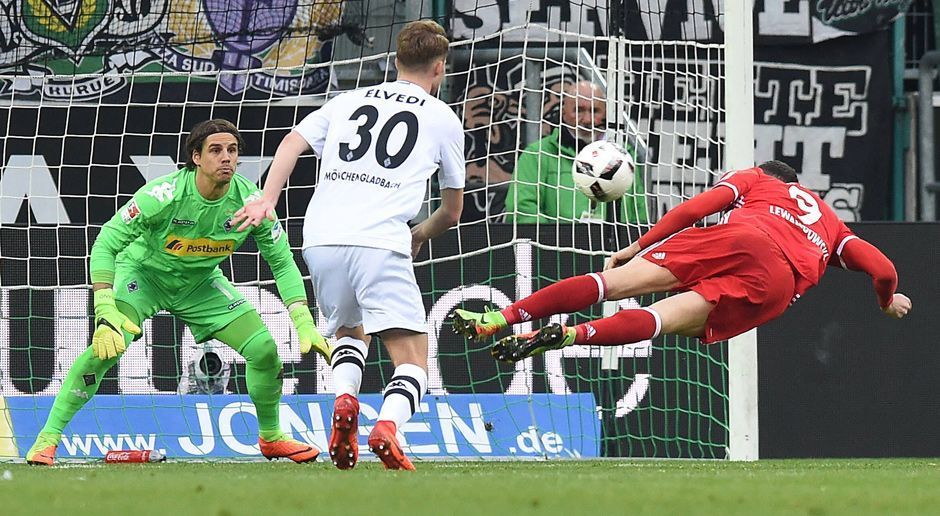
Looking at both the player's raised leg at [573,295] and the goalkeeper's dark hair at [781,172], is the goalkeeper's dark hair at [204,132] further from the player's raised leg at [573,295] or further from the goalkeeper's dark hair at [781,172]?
the goalkeeper's dark hair at [781,172]

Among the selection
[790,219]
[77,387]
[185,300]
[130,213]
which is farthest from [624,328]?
[77,387]

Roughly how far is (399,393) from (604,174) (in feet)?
6.25

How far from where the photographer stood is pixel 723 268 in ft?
22.3

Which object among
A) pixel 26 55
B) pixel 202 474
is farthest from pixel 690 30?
pixel 202 474

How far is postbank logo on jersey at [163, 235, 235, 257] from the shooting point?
7129mm

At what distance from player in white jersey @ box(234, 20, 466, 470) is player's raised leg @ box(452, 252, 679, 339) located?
0.32 meters

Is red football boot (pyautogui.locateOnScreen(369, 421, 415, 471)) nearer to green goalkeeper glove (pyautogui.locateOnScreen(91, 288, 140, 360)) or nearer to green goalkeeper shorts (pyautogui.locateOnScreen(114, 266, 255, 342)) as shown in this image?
green goalkeeper glove (pyautogui.locateOnScreen(91, 288, 140, 360))

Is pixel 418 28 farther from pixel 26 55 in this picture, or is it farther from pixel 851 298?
pixel 26 55

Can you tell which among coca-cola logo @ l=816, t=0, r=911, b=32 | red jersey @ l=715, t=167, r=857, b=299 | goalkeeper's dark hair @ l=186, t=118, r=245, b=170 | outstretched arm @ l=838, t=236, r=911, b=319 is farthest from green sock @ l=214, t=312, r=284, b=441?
coca-cola logo @ l=816, t=0, r=911, b=32

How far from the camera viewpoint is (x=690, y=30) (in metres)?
10.4

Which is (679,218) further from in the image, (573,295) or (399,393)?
(399,393)

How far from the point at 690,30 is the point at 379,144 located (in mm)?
5100

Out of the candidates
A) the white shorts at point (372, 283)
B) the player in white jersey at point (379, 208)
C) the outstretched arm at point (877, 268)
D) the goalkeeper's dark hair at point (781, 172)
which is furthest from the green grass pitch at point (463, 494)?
the goalkeeper's dark hair at point (781, 172)

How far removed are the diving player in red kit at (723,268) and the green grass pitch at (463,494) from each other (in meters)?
1.30
